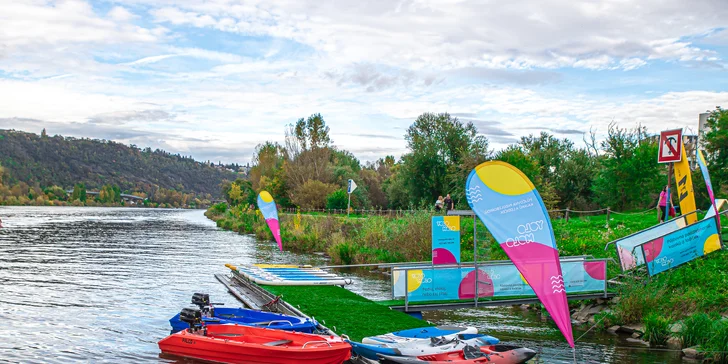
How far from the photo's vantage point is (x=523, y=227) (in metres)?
11.5

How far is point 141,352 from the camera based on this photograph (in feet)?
46.5

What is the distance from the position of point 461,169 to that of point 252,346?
118 ft

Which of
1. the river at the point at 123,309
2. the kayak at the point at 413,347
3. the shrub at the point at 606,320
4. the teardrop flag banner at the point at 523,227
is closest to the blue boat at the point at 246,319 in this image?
the river at the point at 123,309

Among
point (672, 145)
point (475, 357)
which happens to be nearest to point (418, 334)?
point (475, 357)

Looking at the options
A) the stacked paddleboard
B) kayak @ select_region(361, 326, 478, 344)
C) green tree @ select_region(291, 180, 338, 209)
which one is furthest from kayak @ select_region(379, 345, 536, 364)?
green tree @ select_region(291, 180, 338, 209)

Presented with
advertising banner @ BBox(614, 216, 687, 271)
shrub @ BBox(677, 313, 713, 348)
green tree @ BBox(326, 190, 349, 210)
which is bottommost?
shrub @ BBox(677, 313, 713, 348)

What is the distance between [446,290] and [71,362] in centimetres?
865

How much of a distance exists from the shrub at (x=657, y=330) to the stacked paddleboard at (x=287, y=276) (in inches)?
348

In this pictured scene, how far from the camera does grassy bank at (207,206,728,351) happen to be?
15961mm

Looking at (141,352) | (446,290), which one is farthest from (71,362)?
(446,290)

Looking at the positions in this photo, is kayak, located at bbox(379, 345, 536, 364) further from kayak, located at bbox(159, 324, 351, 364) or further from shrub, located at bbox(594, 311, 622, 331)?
shrub, located at bbox(594, 311, 622, 331)

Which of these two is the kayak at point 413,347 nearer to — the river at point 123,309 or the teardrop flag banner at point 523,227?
the teardrop flag banner at point 523,227

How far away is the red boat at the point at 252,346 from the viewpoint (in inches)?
464

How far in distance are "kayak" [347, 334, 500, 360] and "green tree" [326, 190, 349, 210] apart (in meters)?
49.4
